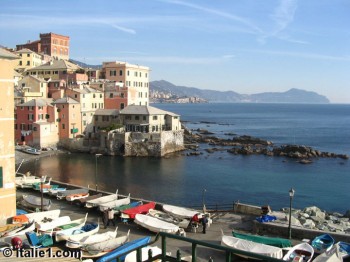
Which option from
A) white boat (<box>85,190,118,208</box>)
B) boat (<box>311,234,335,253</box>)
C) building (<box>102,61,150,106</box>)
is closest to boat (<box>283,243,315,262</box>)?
boat (<box>311,234,335,253</box>)

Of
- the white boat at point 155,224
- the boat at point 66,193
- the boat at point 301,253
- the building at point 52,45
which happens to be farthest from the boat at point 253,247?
the building at point 52,45

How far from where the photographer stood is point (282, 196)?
129 feet

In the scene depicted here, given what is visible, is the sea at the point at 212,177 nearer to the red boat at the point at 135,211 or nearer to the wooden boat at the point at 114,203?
the wooden boat at the point at 114,203

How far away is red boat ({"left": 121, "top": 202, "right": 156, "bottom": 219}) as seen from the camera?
2166cm

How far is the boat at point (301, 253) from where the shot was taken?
52.6 ft

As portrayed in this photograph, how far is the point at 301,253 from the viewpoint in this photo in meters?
16.5

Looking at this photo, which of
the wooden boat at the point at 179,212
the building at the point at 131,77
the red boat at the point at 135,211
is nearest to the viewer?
the red boat at the point at 135,211

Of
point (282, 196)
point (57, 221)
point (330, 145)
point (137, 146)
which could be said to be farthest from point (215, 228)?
point (330, 145)

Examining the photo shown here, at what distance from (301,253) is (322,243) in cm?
183

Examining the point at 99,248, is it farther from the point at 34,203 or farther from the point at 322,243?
the point at 34,203

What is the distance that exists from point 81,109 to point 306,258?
5265 cm

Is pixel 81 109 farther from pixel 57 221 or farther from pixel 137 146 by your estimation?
pixel 57 221

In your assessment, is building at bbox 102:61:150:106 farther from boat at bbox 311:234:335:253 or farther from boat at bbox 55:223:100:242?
boat at bbox 311:234:335:253

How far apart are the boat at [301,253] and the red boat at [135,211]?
28.7ft
